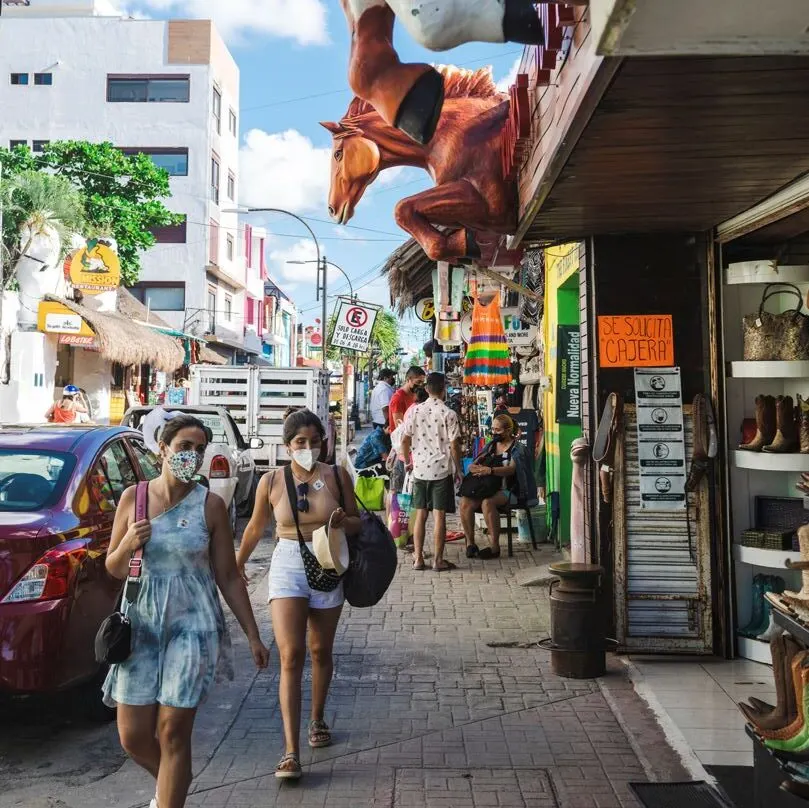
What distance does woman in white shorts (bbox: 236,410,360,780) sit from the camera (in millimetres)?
4512

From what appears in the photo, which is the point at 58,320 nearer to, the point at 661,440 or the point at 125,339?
the point at 125,339

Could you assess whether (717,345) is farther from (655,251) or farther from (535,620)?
(535,620)

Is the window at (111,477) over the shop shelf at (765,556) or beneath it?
over

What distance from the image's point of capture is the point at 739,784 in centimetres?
428

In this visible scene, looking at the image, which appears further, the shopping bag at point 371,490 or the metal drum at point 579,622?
the shopping bag at point 371,490

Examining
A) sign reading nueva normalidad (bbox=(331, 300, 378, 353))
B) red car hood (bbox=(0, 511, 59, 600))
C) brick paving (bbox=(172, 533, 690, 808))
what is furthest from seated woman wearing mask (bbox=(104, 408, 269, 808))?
sign reading nueva normalidad (bbox=(331, 300, 378, 353))

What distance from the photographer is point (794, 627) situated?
3.69 meters

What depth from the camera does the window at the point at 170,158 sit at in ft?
142

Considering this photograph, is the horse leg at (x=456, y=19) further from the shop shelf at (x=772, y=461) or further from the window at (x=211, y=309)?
the window at (x=211, y=309)

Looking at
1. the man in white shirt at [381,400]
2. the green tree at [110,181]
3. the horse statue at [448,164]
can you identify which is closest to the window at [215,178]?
the green tree at [110,181]

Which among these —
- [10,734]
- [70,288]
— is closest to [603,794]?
[10,734]

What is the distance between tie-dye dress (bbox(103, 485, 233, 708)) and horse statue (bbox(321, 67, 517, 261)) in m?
4.15

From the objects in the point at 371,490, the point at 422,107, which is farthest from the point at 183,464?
the point at 371,490

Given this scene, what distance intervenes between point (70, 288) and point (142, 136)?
20.1m
